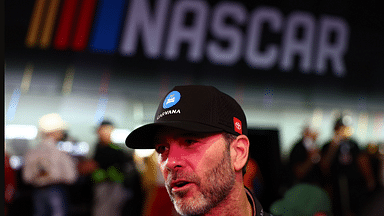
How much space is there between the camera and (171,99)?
1013 millimetres

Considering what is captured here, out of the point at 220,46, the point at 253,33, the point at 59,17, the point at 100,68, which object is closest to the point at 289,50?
the point at 253,33

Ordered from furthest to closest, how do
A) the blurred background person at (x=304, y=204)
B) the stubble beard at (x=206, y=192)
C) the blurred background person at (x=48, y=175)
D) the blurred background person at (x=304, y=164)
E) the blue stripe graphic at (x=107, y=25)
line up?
the blue stripe graphic at (x=107, y=25) → the blurred background person at (x=304, y=164) → the blurred background person at (x=48, y=175) → the blurred background person at (x=304, y=204) → the stubble beard at (x=206, y=192)

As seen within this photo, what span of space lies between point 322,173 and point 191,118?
3.57 m

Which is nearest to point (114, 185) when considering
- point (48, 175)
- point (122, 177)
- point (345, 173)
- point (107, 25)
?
point (122, 177)

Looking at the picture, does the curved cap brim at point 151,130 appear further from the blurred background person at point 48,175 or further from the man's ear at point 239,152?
the blurred background person at point 48,175

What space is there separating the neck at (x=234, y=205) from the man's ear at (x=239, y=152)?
0.06 m

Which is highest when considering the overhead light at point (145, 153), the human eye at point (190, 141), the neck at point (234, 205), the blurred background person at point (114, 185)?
the human eye at point (190, 141)

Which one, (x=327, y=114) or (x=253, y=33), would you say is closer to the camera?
(x=253, y=33)

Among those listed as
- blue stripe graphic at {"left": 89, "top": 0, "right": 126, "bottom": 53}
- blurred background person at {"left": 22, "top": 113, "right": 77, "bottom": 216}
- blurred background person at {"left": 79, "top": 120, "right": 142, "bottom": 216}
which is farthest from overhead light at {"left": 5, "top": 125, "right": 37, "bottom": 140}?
blurred background person at {"left": 22, "top": 113, "right": 77, "bottom": 216}

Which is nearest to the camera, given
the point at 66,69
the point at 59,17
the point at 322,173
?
the point at 322,173

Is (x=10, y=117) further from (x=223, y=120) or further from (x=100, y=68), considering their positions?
(x=223, y=120)

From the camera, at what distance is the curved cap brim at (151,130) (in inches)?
36.2

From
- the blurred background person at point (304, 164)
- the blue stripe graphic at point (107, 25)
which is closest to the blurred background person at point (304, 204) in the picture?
the blurred background person at point (304, 164)

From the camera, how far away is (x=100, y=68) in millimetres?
5758
